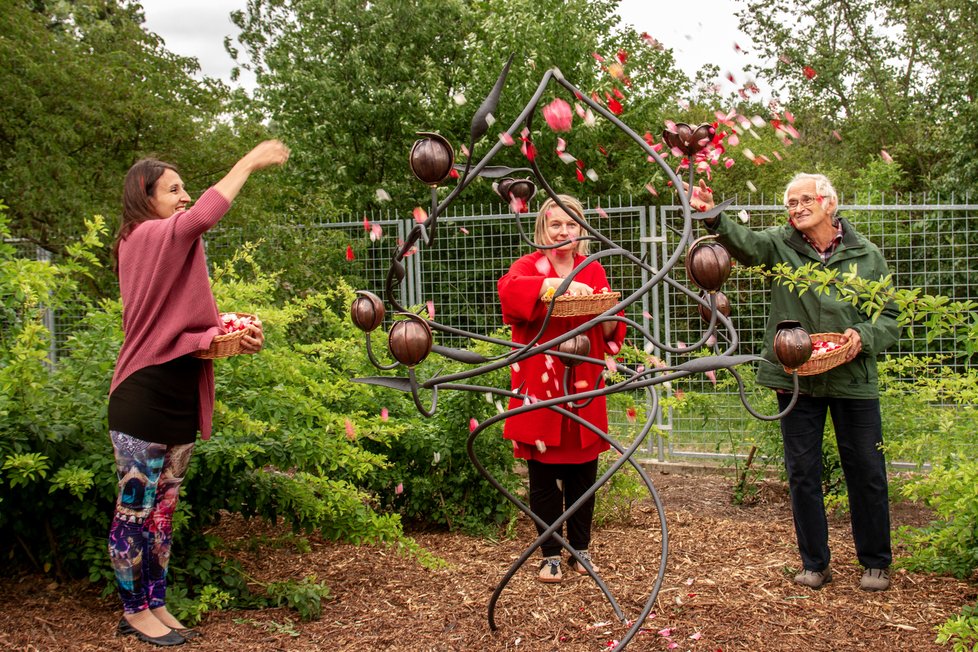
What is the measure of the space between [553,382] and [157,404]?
59.3 inches

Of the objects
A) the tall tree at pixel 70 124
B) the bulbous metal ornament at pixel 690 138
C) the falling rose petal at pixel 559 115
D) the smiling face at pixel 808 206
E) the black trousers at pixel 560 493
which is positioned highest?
the tall tree at pixel 70 124

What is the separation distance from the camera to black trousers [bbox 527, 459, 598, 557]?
12.0 ft

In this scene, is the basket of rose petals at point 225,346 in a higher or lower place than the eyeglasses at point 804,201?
lower

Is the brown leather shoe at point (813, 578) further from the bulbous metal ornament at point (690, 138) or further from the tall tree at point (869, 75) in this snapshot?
the tall tree at point (869, 75)

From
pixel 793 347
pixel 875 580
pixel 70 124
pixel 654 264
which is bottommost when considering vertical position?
pixel 875 580

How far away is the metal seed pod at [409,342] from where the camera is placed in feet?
7.74

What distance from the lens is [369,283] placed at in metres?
8.62

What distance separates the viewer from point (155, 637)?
3.02m

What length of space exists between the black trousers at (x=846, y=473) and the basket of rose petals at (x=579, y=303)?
1.06 meters

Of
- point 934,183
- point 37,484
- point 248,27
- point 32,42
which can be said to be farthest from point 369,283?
point 248,27

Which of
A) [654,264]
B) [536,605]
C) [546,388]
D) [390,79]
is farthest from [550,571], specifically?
[390,79]

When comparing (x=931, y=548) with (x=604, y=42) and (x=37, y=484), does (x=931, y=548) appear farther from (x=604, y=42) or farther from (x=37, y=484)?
(x=604, y=42)

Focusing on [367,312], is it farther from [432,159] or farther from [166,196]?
[166,196]

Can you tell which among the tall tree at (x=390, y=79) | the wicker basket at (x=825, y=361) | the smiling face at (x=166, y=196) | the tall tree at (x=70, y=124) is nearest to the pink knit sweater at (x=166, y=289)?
the smiling face at (x=166, y=196)
